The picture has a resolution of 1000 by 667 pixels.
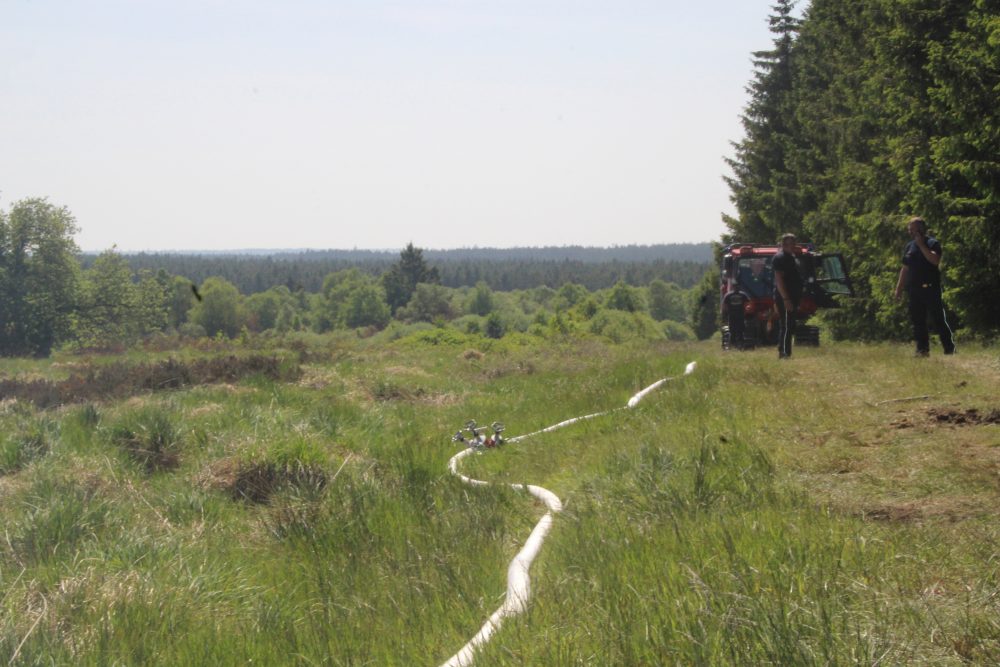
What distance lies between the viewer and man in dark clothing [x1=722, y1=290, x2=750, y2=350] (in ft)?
63.6

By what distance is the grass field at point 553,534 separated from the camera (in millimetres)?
3443

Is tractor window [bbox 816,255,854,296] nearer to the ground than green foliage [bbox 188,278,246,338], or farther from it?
farther from it

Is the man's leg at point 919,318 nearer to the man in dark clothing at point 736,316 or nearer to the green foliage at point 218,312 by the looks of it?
the man in dark clothing at point 736,316

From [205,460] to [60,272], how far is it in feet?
243

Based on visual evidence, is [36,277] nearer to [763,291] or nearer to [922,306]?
[763,291]

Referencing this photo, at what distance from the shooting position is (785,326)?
14.5m

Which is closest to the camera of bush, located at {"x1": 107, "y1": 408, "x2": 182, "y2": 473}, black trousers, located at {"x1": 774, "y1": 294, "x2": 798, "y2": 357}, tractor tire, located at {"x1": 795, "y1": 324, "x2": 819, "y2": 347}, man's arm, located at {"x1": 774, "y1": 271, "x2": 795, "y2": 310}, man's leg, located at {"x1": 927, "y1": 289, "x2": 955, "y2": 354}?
bush, located at {"x1": 107, "y1": 408, "x2": 182, "y2": 473}

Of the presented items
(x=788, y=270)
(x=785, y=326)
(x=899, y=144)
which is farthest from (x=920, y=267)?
(x=899, y=144)

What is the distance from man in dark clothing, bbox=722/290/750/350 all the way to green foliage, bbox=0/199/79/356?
66035 millimetres

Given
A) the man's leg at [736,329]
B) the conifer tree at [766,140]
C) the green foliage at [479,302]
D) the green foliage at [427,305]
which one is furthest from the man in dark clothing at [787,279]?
the green foliage at [479,302]

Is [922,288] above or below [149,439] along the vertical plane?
above

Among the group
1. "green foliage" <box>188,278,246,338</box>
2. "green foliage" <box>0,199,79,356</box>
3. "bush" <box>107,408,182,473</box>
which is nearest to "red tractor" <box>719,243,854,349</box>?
"bush" <box>107,408,182,473</box>

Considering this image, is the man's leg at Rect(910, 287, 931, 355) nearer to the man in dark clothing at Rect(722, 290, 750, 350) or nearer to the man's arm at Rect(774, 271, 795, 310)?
the man's arm at Rect(774, 271, 795, 310)

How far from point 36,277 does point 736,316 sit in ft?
229
